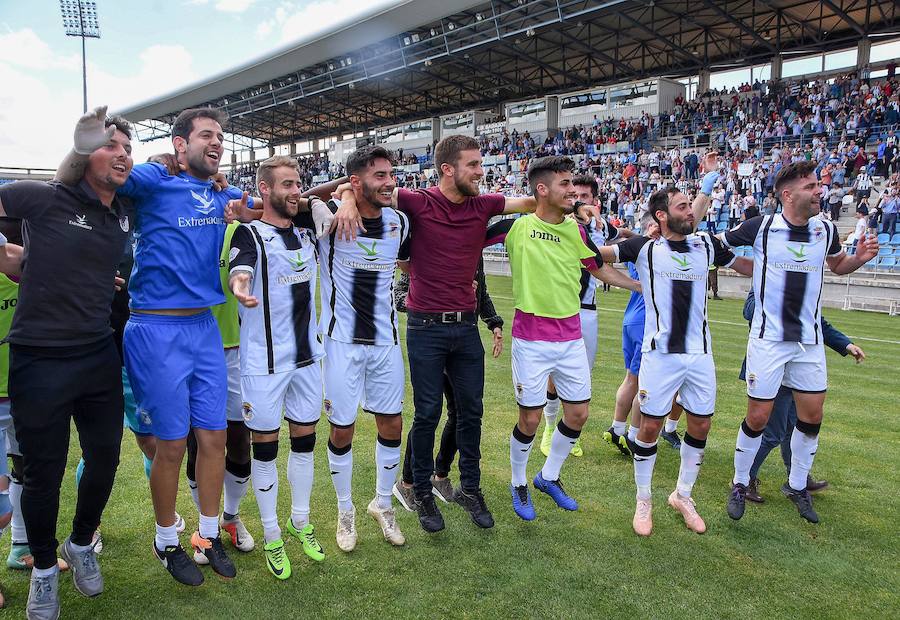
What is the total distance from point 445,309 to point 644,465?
74.6 inches

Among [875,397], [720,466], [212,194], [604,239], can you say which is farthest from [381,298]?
[875,397]

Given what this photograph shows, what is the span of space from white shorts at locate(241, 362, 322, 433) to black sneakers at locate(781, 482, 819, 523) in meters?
3.67

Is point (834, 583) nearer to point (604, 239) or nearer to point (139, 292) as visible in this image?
point (604, 239)

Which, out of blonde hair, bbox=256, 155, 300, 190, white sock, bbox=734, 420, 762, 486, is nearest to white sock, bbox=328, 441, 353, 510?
blonde hair, bbox=256, 155, 300, 190

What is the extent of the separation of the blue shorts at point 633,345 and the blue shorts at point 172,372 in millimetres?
3871

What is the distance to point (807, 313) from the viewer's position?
4.70 m

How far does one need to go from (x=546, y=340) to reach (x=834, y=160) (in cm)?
2337

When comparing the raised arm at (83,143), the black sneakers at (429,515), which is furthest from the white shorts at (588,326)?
the raised arm at (83,143)

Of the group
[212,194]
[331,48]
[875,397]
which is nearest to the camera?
[212,194]

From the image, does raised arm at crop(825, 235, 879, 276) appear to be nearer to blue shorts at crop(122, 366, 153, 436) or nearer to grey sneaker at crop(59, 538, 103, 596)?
blue shorts at crop(122, 366, 153, 436)

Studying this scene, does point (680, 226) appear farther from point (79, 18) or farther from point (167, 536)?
point (79, 18)

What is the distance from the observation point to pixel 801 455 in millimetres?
4844

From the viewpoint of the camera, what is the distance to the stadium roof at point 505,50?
29.8m

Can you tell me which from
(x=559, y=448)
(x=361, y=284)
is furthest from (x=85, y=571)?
(x=559, y=448)
